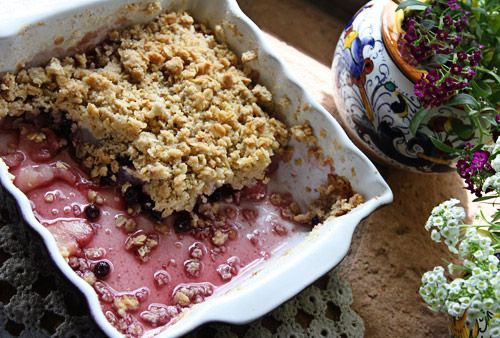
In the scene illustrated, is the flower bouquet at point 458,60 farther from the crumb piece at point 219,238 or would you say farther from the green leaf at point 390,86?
the crumb piece at point 219,238

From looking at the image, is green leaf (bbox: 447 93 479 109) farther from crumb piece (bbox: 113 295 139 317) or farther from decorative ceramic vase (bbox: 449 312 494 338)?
crumb piece (bbox: 113 295 139 317)

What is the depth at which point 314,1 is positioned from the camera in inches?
61.4

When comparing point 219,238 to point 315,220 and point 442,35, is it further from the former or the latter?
point 442,35

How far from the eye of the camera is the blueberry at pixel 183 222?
3.61ft

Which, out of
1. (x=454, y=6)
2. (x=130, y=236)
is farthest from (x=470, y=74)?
(x=130, y=236)

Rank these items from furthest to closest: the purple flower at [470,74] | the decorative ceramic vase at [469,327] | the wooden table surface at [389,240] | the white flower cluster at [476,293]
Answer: the wooden table surface at [389,240]
the purple flower at [470,74]
the decorative ceramic vase at [469,327]
the white flower cluster at [476,293]

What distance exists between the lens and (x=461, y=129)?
1.12 metres

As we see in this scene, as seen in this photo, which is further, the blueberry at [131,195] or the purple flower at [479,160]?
the blueberry at [131,195]

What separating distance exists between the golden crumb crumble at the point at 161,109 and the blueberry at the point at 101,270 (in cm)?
12

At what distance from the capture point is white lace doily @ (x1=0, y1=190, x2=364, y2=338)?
3.22ft

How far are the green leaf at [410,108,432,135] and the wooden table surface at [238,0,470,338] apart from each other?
21 centimetres

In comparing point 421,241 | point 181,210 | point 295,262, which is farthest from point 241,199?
point 421,241

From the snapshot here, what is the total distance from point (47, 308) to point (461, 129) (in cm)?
69

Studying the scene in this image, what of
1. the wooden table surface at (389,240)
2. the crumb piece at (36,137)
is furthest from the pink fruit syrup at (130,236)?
the wooden table surface at (389,240)
